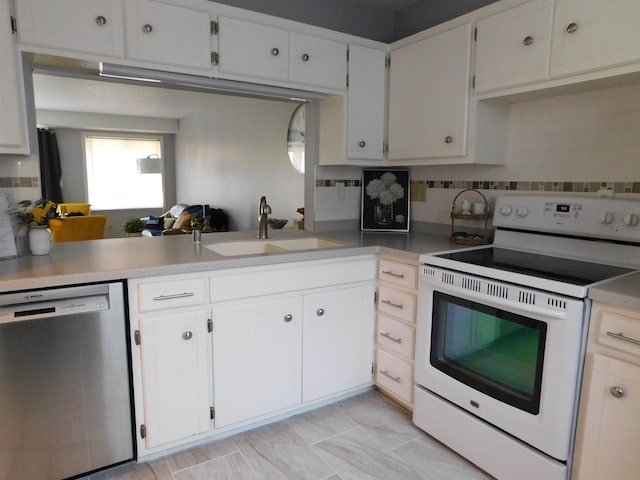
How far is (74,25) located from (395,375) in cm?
225

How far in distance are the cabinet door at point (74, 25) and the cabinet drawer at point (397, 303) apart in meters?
1.73

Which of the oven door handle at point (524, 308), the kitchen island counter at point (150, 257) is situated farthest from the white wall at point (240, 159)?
the oven door handle at point (524, 308)

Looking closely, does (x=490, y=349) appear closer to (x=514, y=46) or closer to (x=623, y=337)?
(x=623, y=337)

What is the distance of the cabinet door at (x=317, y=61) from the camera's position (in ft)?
7.49

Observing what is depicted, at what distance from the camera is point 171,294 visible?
174cm

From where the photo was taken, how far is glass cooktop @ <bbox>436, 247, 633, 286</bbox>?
5.07 feet

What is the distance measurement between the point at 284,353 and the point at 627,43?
194cm

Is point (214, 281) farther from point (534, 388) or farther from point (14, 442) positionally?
point (534, 388)

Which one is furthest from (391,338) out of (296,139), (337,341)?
(296,139)

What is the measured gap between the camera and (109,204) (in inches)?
326

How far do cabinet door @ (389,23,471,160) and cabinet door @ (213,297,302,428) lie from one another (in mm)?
1167

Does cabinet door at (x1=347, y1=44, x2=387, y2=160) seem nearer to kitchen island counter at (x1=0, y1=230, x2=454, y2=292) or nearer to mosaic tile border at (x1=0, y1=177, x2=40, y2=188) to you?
kitchen island counter at (x1=0, y1=230, x2=454, y2=292)

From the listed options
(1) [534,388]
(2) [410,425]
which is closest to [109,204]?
(2) [410,425]

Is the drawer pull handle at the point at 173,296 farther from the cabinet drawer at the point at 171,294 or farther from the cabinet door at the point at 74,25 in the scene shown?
the cabinet door at the point at 74,25
